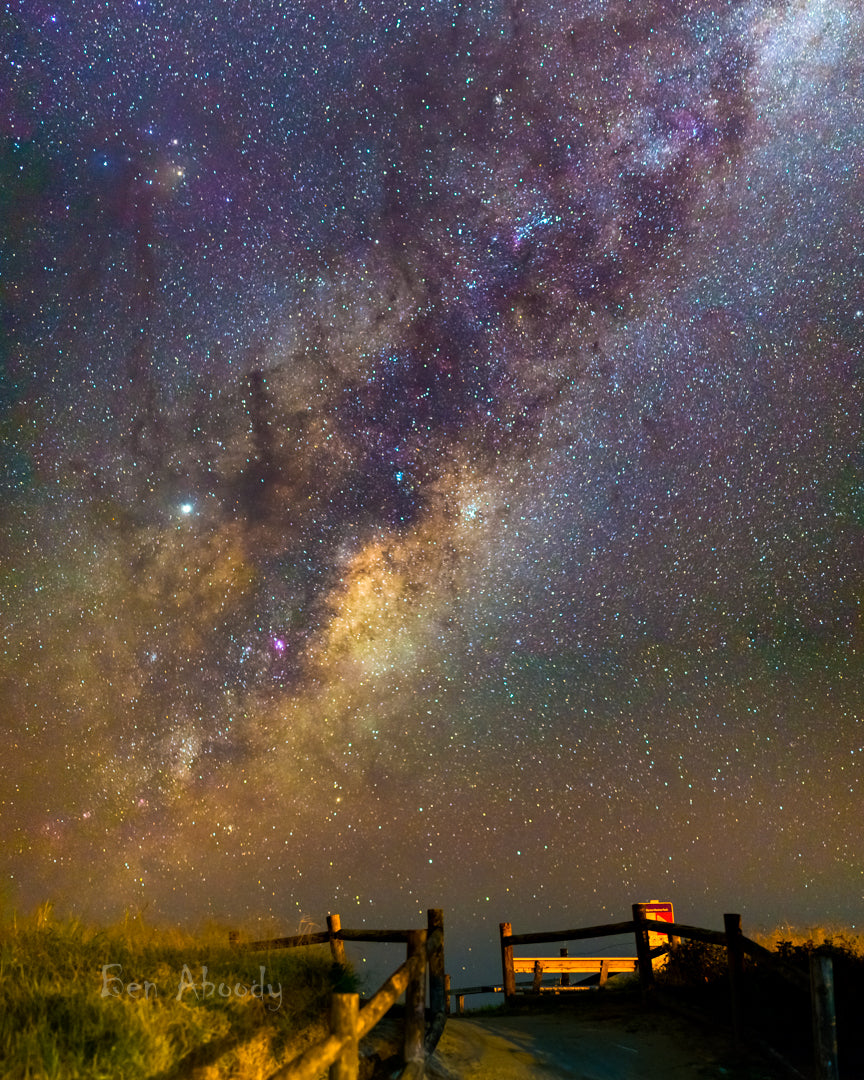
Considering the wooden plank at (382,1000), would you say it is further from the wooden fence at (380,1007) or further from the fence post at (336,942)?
the fence post at (336,942)

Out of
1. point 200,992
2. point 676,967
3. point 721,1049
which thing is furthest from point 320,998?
point 676,967

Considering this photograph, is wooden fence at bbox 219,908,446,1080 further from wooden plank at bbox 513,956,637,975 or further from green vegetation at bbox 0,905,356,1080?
wooden plank at bbox 513,956,637,975

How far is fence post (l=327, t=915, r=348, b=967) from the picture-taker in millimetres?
10141

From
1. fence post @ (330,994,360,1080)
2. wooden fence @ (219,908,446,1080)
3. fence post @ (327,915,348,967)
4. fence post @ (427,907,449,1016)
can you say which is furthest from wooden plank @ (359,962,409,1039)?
fence post @ (327,915,348,967)

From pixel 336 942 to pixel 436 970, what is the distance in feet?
9.90

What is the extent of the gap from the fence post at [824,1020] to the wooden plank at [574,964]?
11.6 m

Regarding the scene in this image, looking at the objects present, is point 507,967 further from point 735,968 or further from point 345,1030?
point 345,1030

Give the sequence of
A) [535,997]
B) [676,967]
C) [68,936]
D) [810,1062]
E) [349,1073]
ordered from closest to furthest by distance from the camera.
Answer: [349,1073]
[68,936]
[810,1062]
[676,967]
[535,997]

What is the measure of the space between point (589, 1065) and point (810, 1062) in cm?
219

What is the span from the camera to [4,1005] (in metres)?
5.05

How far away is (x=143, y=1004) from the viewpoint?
5383 mm

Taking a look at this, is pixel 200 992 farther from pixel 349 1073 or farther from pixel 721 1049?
pixel 721 1049

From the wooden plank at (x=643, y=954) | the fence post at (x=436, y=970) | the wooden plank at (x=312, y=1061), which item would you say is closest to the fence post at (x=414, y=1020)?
the fence post at (x=436, y=970)

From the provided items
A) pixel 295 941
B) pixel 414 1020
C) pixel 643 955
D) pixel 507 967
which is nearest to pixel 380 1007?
pixel 414 1020
